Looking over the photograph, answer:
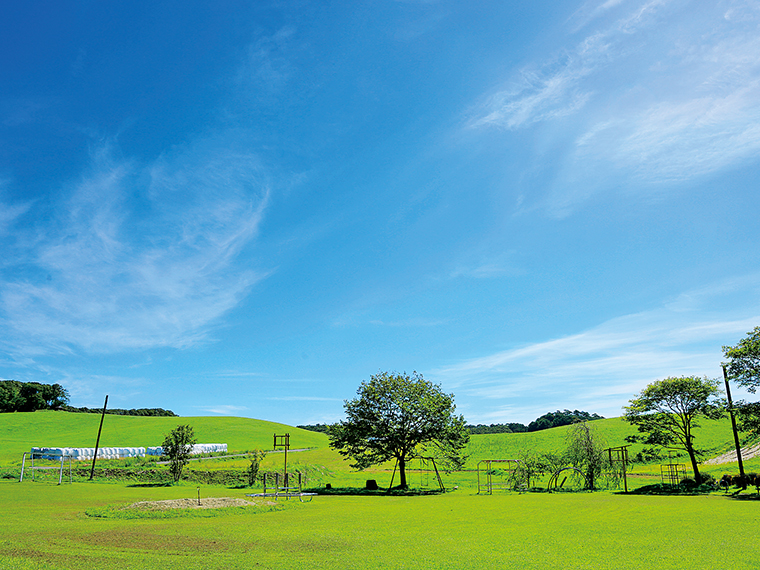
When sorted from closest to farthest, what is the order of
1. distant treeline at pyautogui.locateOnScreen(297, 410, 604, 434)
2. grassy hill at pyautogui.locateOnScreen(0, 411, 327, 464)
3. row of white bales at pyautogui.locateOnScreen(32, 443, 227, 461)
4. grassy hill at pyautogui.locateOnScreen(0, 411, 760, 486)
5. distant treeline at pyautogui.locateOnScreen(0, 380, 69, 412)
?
grassy hill at pyautogui.locateOnScreen(0, 411, 760, 486) < row of white bales at pyautogui.locateOnScreen(32, 443, 227, 461) < grassy hill at pyautogui.locateOnScreen(0, 411, 327, 464) < distant treeline at pyautogui.locateOnScreen(0, 380, 69, 412) < distant treeline at pyautogui.locateOnScreen(297, 410, 604, 434)

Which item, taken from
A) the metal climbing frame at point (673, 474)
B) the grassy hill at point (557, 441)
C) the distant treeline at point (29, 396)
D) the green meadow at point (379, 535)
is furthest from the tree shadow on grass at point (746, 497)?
the distant treeline at point (29, 396)

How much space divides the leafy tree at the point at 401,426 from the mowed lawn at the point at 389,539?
18.2m

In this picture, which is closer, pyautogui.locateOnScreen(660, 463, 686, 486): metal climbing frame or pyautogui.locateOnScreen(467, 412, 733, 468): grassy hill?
pyautogui.locateOnScreen(660, 463, 686, 486): metal climbing frame

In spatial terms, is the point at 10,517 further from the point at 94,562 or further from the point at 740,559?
the point at 740,559

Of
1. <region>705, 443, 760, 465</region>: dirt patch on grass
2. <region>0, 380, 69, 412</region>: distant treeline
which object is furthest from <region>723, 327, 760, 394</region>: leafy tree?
<region>0, 380, 69, 412</region>: distant treeline

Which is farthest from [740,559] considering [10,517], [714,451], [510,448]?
[510,448]

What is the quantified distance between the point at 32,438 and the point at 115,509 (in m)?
100

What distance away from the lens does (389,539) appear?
14531 mm

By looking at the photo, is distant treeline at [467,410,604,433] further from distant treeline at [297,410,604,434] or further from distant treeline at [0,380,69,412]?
distant treeline at [0,380,69,412]

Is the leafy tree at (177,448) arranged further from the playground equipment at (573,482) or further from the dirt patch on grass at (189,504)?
the playground equipment at (573,482)

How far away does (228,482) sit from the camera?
157 feet

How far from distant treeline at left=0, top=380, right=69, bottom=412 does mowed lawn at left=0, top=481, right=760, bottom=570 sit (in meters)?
135

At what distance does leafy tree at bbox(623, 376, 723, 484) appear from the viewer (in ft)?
121

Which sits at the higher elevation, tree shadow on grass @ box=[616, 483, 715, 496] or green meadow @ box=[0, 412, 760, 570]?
green meadow @ box=[0, 412, 760, 570]
